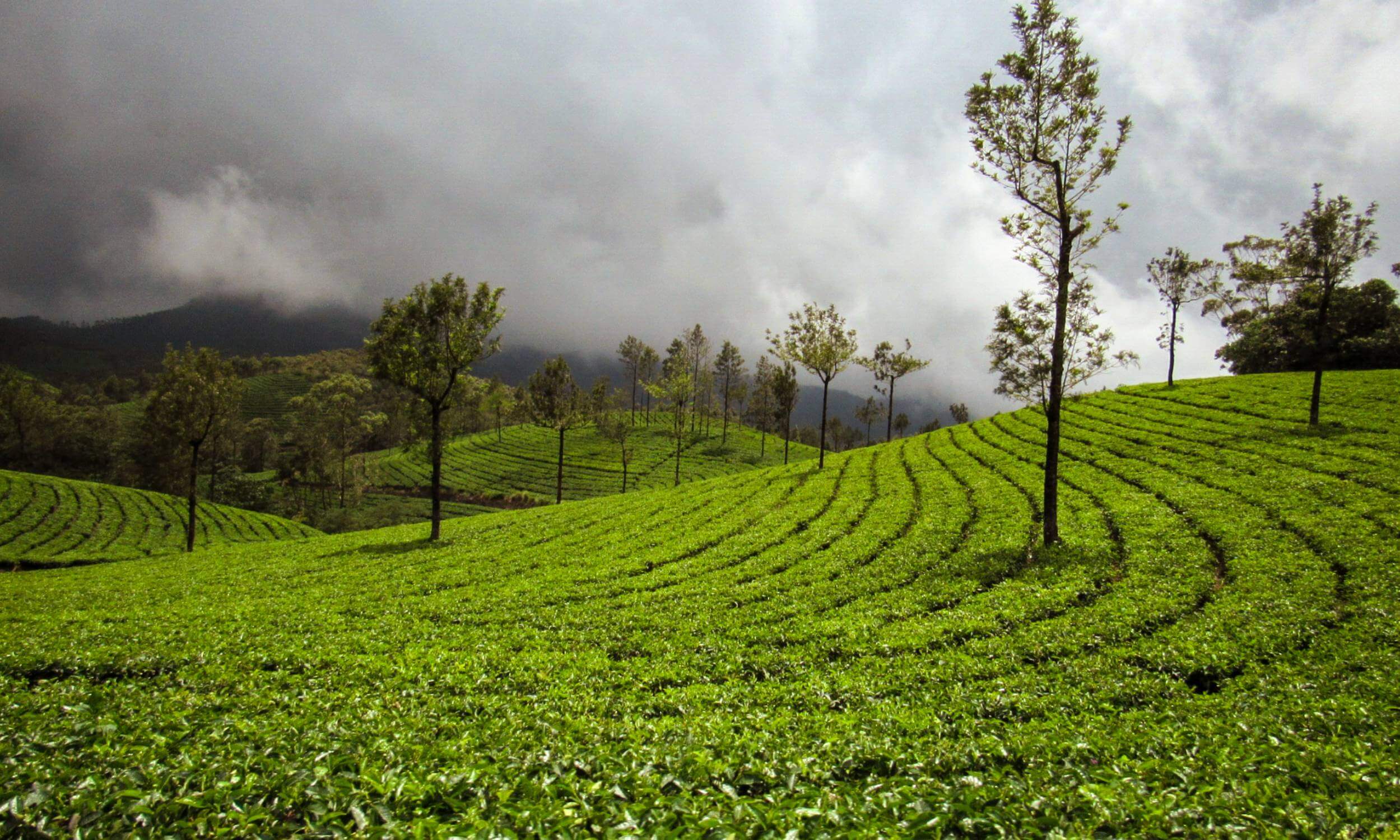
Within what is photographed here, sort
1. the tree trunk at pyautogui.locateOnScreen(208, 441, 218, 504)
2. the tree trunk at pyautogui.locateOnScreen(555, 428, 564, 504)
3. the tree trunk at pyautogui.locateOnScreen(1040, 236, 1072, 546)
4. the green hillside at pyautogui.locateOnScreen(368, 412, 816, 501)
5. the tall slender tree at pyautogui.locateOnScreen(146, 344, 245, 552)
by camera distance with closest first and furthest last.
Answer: the tree trunk at pyautogui.locateOnScreen(1040, 236, 1072, 546), the tall slender tree at pyautogui.locateOnScreen(146, 344, 245, 552), the tree trunk at pyautogui.locateOnScreen(555, 428, 564, 504), the tree trunk at pyautogui.locateOnScreen(208, 441, 218, 504), the green hillside at pyautogui.locateOnScreen(368, 412, 816, 501)

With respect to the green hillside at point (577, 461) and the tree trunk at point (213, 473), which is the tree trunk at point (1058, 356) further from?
the tree trunk at point (213, 473)

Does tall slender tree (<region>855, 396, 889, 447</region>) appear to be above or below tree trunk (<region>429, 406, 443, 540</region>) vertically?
above

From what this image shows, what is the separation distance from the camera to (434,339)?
33.2 metres

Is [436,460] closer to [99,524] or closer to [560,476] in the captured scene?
[560,476]

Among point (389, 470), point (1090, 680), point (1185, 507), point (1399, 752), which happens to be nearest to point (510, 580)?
point (1090, 680)

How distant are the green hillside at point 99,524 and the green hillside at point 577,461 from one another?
2358 cm

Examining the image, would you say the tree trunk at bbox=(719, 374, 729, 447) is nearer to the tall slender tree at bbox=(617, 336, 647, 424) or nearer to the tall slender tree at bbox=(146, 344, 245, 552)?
the tall slender tree at bbox=(617, 336, 647, 424)

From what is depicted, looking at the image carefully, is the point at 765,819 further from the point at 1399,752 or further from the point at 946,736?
the point at 1399,752

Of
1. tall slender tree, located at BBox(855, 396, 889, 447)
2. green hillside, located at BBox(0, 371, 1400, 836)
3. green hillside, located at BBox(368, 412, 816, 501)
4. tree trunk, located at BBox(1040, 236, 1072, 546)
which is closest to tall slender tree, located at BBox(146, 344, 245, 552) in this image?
green hillside, located at BBox(0, 371, 1400, 836)

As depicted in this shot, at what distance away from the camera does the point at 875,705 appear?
1076cm

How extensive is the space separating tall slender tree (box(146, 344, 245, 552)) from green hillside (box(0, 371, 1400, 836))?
1606 cm

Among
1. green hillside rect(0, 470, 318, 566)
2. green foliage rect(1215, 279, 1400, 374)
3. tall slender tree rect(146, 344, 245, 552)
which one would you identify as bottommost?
green hillside rect(0, 470, 318, 566)

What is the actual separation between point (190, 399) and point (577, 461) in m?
62.0

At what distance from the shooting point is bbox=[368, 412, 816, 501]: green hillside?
8881 cm
